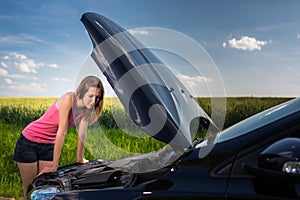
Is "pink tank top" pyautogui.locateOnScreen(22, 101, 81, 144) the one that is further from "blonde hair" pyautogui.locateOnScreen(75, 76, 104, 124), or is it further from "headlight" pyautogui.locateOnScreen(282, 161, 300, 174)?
"headlight" pyautogui.locateOnScreen(282, 161, 300, 174)

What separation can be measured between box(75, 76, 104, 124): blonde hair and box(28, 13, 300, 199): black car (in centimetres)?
66

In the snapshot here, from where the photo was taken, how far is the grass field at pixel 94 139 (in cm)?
339

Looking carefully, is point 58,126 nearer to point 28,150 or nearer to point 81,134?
point 81,134

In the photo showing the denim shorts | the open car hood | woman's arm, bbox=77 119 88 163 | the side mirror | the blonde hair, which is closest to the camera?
the side mirror

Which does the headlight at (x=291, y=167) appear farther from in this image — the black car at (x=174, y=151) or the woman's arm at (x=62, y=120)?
the woman's arm at (x=62, y=120)

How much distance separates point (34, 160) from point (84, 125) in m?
0.81

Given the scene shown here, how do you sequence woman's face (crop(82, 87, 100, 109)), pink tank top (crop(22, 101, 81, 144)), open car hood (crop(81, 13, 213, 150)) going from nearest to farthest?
1. open car hood (crop(81, 13, 213, 150))
2. woman's face (crop(82, 87, 100, 109))
3. pink tank top (crop(22, 101, 81, 144))

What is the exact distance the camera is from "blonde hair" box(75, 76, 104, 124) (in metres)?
3.32

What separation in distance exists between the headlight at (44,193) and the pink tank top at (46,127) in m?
1.33

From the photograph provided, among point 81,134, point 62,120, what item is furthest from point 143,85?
point 81,134

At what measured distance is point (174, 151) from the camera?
7.27 feet

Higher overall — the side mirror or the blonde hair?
the blonde hair

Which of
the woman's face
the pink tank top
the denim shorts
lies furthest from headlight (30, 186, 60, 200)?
the denim shorts

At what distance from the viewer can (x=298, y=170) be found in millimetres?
1653
